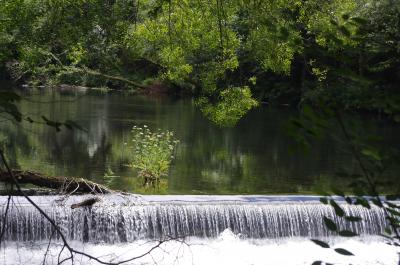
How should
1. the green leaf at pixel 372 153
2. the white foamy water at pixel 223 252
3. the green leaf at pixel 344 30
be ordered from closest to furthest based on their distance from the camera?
the green leaf at pixel 372 153 → the green leaf at pixel 344 30 → the white foamy water at pixel 223 252

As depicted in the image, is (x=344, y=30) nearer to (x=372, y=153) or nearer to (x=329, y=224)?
(x=372, y=153)

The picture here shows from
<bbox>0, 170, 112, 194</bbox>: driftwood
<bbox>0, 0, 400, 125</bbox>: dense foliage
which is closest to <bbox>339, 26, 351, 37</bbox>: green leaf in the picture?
<bbox>0, 0, 400, 125</bbox>: dense foliage

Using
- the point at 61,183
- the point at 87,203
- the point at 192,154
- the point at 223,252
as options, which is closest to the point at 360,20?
the point at 223,252

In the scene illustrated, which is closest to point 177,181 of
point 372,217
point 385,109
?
point 372,217

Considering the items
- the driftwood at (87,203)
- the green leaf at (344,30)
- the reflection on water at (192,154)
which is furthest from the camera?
the reflection on water at (192,154)

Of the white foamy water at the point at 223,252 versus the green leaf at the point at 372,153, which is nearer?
the green leaf at the point at 372,153

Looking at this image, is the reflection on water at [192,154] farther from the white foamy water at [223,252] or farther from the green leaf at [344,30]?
the green leaf at [344,30]

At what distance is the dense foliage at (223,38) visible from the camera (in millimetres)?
2037

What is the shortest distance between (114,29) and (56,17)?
0.63 m

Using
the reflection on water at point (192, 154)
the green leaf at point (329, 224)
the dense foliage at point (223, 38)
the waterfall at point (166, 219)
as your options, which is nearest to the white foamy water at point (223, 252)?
the waterfall at point (166, 219)

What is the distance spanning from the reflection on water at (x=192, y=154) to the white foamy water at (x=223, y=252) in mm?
993

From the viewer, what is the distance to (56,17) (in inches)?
307

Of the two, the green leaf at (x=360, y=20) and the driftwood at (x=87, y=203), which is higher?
the green leaf at (x=360, y=20)

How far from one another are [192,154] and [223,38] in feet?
16.3
